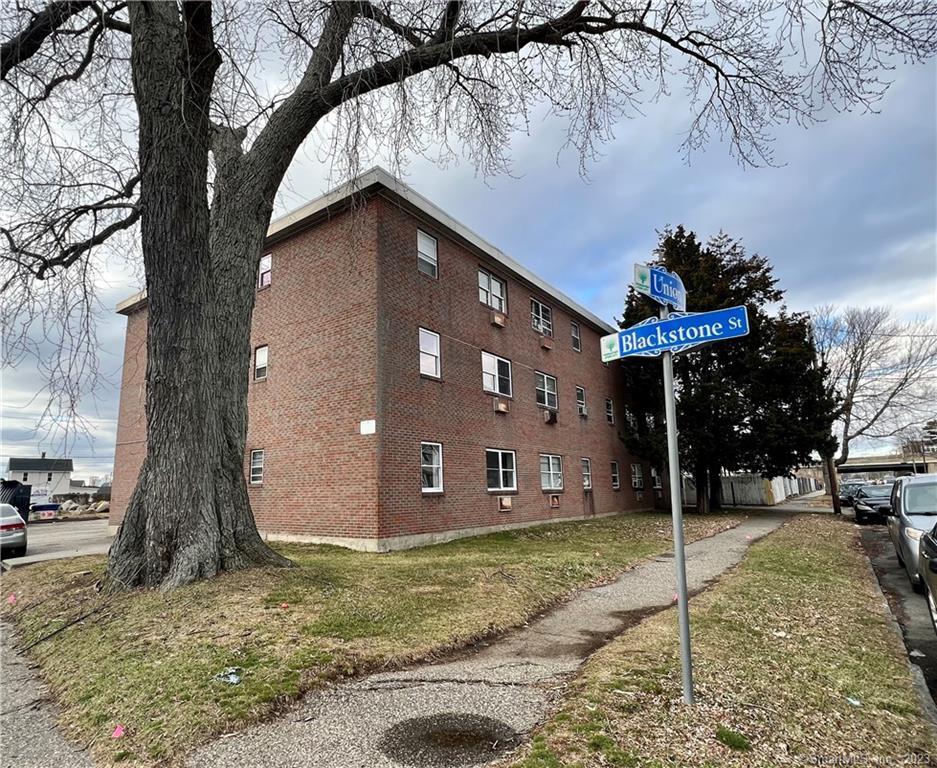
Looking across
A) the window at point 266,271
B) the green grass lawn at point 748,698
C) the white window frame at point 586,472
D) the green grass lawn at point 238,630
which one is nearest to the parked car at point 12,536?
the green grass lawn at point 238,630

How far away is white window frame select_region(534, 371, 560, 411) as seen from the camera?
19.6 meters

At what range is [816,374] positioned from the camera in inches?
915

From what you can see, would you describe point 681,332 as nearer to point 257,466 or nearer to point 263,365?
point 257,466

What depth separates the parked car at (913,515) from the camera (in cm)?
856

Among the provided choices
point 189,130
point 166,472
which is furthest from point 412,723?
point 189,130

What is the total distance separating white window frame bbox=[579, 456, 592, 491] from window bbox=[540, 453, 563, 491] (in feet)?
6.45

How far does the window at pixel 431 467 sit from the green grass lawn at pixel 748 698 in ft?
25.4

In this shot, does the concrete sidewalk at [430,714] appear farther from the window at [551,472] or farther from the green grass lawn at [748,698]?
the window at [551,472]

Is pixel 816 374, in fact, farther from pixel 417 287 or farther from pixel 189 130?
pixel 189 130

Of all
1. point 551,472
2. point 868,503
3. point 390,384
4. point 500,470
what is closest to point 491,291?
point 500,470

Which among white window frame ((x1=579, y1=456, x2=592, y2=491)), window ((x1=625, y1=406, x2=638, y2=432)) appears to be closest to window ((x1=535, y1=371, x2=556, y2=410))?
white window frame ((x1=579, y1=456, x2=592, y2=491))

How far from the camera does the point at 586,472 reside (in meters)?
22.0

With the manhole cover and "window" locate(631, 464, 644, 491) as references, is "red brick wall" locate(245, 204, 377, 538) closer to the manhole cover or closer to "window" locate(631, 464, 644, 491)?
the manhole cover

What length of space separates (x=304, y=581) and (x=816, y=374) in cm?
2338
